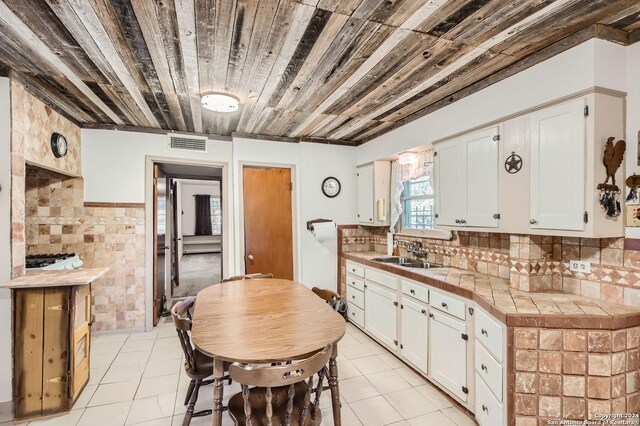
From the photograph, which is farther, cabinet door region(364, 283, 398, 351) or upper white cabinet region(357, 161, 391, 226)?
upper white cabinet region(357, 161, 391, 226)

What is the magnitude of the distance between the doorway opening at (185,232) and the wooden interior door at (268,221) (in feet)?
1.38

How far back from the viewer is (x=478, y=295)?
2.06 m

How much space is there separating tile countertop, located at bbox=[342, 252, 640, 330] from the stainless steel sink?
785 mm

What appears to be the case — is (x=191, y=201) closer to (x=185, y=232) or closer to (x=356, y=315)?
(x=185, y=232)

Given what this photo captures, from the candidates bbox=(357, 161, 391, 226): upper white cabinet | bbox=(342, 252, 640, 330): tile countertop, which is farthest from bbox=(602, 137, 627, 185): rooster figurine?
bbox=(357, 161, 391, 226): upper white cabinet

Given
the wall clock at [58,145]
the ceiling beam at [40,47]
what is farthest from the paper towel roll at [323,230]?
the wall clock at [58,145]

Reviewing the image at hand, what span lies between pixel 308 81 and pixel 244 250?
92.5 inches

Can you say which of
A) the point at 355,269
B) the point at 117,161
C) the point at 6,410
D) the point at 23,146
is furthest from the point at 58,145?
the point at 355,269

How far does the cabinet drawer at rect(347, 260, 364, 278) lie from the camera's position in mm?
3646

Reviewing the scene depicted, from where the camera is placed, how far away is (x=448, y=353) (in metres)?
2.33

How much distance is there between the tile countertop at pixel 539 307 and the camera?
64.0 inches

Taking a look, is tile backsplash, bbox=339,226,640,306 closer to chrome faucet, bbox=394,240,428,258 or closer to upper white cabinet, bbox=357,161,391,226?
chrome faucet, bbox=394,240,428,258

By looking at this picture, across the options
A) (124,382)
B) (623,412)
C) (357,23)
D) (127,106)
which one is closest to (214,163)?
(127,106)

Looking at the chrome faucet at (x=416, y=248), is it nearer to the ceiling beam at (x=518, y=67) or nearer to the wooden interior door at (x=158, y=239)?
the ceiling beam at (x=518, y=67)
